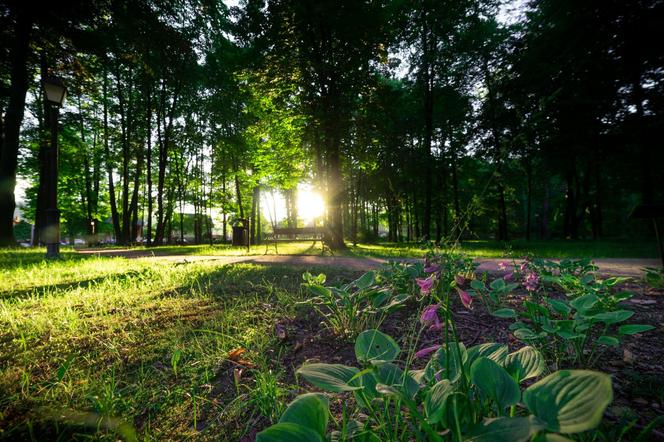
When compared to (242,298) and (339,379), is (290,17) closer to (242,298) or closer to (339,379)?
(242,298)

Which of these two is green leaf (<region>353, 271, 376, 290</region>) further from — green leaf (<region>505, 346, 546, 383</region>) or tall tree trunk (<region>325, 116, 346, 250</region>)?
tall tree trunk (<region>325, 116, 346, 250</region>)

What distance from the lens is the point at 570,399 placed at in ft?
2.32

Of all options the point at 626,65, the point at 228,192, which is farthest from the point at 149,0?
the point at 228,192

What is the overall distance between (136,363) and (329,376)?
152cm

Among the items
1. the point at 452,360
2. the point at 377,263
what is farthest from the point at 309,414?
the point at 377,263

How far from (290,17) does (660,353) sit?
1253 cm

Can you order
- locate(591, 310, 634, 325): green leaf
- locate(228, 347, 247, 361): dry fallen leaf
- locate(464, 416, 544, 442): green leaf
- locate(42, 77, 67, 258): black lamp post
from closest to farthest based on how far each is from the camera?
locate(464, 416, 544, 442): green leaf, locate(591, 310, 634, 325): green leaf, locate(228, 347, 247, 361): dry fallen leaf, locate(42, 77, 67, 258): black lamp post

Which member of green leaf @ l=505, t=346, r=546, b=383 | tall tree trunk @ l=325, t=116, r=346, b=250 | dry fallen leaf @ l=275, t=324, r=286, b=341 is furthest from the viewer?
tall tree trunk @ l=325, t=116, r=346, b=250

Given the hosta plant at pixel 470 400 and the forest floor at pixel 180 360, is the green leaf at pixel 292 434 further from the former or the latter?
the forest floor at pixel 180 360

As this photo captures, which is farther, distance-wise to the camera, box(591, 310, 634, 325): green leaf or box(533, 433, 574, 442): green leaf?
box(591, 310, 634, 325): green leaf

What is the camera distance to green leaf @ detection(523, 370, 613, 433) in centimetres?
63

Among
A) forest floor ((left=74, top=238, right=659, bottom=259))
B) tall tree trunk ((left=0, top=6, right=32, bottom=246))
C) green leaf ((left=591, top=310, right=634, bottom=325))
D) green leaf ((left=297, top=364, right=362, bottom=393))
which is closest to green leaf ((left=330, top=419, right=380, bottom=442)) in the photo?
green leaf ((left=297, top=364, right=362, bottom=393))

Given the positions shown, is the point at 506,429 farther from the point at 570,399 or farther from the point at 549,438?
the point at 570,399

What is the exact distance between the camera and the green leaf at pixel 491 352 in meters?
1.06
